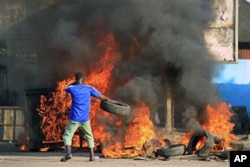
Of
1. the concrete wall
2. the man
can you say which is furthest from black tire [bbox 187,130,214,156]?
the concrete wall

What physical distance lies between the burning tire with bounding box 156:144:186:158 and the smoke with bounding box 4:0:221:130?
3.41 ft

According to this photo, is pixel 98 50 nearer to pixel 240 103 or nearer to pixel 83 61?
pixel 83 61

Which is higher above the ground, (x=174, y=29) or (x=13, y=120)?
(x=174, y=29)

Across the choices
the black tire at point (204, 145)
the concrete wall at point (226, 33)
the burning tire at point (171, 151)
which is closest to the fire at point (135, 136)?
the burning tire at point (171, 151)

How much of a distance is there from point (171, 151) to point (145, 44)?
312cm

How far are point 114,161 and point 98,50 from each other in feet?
13.1

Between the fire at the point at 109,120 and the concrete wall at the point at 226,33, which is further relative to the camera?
the concrete wall at the point at 226,33

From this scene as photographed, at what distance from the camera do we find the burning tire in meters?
11.9

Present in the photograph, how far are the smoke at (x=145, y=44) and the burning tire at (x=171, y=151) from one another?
1.04 meters

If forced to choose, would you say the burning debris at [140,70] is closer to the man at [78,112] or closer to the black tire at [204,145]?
the black tire at [204,145]

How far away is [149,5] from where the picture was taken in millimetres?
14258

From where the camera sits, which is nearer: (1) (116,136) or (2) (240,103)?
(1) (116,136)

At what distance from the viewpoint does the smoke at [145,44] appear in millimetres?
13180

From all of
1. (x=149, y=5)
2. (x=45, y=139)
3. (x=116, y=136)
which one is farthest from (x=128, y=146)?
(x=149, y=5)
